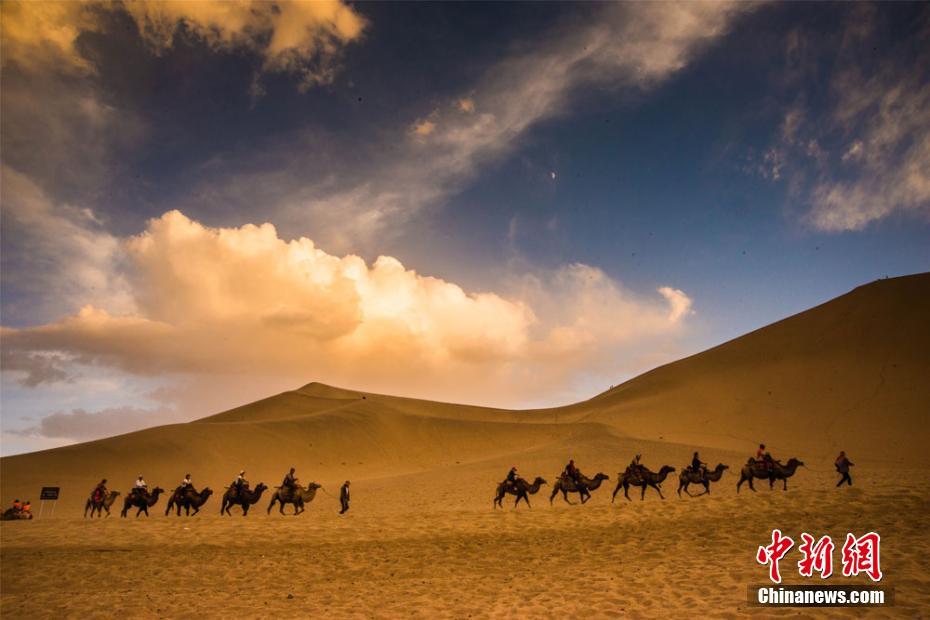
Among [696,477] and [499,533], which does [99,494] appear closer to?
[499,533]

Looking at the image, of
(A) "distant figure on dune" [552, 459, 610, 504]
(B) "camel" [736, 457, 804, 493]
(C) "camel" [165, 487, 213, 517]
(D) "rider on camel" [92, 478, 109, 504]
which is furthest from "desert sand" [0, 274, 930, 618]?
(B) "camel" [736, 457, 804, 493]

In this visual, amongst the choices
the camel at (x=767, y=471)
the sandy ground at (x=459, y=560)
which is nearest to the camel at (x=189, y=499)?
the sandy ground at (x=459, y=560)

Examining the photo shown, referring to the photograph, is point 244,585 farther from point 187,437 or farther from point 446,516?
point 187,437

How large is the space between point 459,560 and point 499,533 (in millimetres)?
2715

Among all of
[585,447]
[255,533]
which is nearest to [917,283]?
[585,447]

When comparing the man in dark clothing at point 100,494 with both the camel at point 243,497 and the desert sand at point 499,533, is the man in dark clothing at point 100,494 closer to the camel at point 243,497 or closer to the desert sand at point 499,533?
the desert sand at point 499,533

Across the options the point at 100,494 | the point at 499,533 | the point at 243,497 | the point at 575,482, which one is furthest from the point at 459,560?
the point at 100,494

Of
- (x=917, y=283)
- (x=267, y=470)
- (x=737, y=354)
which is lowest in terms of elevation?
(x=267, y=470)

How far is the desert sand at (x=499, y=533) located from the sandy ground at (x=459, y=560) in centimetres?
7

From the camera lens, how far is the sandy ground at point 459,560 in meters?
12.0

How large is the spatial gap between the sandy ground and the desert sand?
0.24 feet

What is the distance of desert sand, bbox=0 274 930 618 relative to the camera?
12.4 m

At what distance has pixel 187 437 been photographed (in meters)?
55.0

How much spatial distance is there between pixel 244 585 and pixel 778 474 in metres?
19.5
